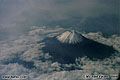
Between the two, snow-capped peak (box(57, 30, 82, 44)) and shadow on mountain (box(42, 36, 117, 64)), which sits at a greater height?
snow-capped peak (box(57, 30, 82, 44))

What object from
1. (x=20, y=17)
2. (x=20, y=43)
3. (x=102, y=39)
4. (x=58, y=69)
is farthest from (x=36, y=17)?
(x=102, y=39)

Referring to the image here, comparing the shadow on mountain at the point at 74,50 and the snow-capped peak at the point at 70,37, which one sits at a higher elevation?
the snow-capped peak at the point at 70,37

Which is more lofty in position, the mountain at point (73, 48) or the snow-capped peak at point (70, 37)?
the snow-capped peak at point (70, 37)

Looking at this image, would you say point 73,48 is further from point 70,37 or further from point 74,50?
point 70,37

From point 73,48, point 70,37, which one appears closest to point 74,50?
point 73,48
